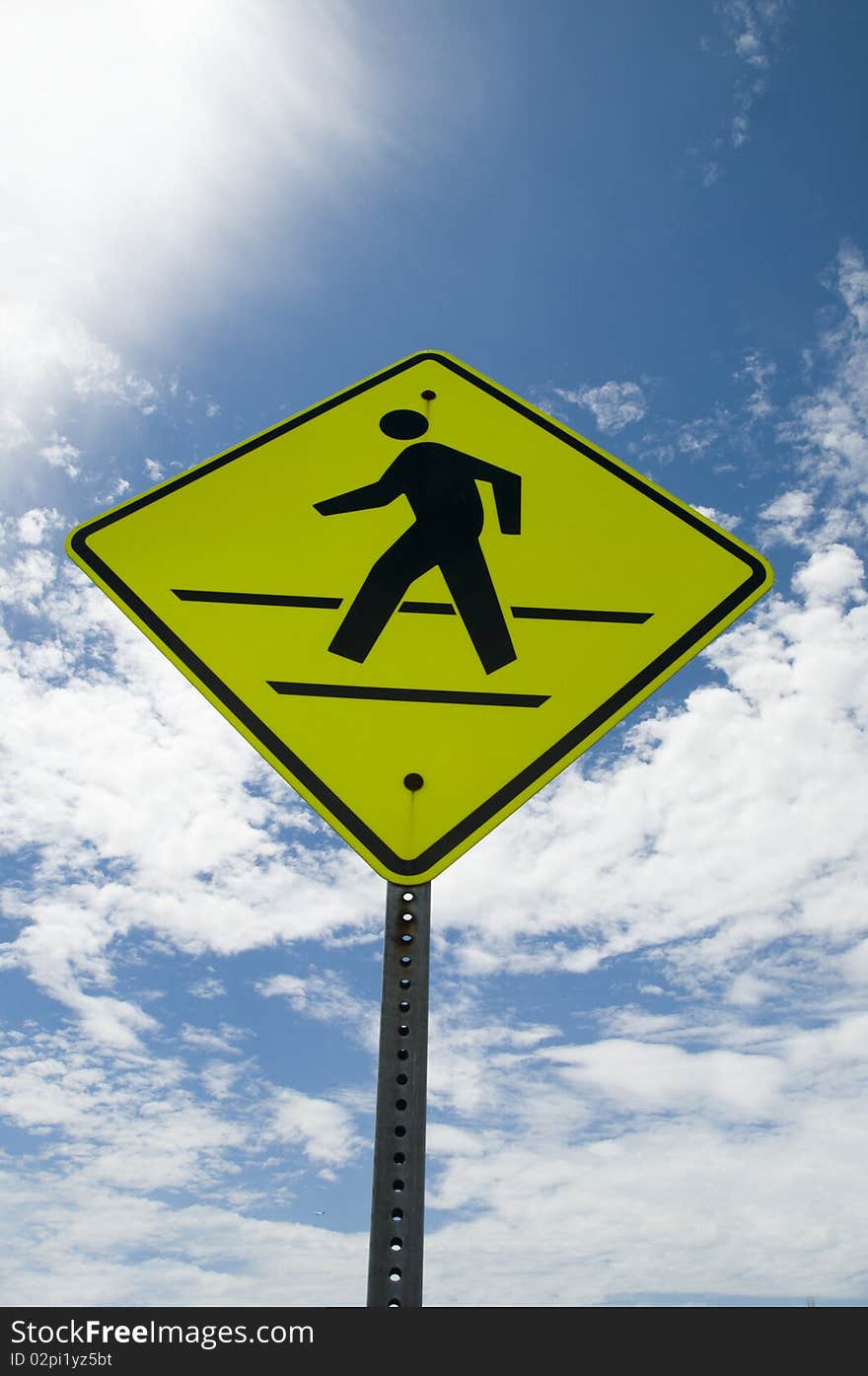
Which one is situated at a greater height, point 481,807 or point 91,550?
point 91,550

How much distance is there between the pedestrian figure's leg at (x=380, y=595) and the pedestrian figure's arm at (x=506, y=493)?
0.71 feet

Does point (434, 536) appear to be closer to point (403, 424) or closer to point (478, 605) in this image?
point (478, 605)

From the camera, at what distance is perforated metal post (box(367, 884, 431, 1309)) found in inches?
59.0

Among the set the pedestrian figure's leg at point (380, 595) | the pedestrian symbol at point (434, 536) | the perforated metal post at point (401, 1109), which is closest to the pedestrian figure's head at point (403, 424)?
the pedestrian symbol at point (434, 536)

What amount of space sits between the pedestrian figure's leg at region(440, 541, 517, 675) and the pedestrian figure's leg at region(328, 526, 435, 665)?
0.07 metres

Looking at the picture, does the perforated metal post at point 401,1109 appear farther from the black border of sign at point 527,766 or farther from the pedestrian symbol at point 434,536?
the pedestrian symbol at point 434,536

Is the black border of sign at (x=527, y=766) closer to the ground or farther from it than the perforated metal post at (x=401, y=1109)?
farther from it

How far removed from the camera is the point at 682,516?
2301 millimetres

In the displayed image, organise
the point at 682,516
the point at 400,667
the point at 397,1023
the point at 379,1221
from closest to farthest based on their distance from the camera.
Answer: the point at 379,1221 → the point at 397,1023 → the point at 400,667 → the point at 682,516

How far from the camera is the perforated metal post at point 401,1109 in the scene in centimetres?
150

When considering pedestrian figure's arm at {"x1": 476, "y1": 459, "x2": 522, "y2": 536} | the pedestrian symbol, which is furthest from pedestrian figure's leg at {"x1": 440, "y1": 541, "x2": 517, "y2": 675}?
pedestrian figure's arm at {"x1": 476, "y1": 459, "x2": 522, "y2": 536}
